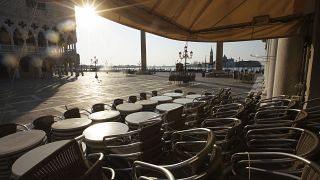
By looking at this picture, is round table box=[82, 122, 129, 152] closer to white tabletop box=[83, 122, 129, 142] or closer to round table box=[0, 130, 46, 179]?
white tabletop box=[83, 122, 129, 142]

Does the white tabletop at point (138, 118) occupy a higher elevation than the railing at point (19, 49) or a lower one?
lower

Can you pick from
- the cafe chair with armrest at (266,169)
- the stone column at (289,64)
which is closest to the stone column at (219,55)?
the stone column at (289,64)

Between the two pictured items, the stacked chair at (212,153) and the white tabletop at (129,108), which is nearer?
the stacked chair at (212,153)

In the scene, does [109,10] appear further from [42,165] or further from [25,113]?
[25,113]

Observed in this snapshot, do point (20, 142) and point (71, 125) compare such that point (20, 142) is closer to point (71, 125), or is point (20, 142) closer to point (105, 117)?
point (71, 125)

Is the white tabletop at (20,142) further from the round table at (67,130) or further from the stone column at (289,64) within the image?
the stone column at (289,64)

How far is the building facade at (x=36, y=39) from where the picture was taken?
29.3 metres

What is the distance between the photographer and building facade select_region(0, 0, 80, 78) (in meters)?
29.3

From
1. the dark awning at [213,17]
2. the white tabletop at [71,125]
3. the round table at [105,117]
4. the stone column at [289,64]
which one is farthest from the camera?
the stone column at [289,64]

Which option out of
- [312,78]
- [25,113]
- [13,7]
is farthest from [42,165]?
[13,7]

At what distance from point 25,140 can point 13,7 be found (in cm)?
3550

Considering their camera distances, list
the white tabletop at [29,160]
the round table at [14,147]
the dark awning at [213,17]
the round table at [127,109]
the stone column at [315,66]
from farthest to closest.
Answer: the round table at [127,109] → the stone column at [315,66] → the dark awning at [213,17] → the round table at [14,147] → the white tabletop at [29,160]

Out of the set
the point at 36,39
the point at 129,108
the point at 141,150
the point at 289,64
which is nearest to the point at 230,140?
the point at 141,150

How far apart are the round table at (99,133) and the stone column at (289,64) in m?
5.19
